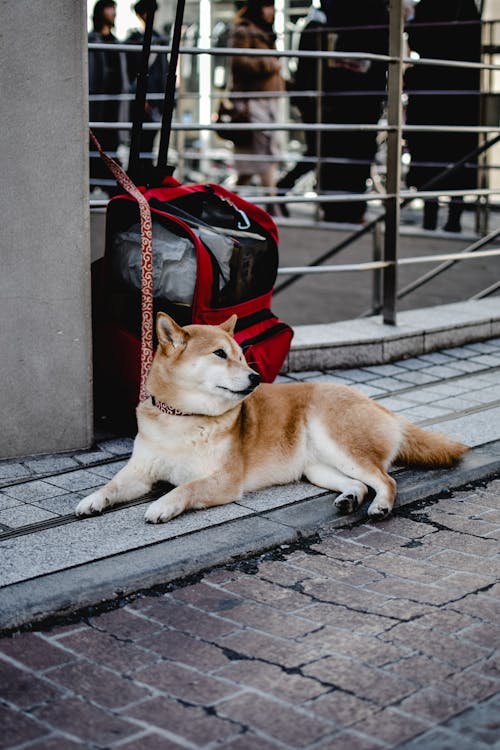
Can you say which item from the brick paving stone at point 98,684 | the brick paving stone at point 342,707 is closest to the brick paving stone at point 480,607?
the brick paving stone at point 342,707

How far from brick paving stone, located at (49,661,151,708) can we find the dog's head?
1.44 meters

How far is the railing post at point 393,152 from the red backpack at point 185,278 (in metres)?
1.65

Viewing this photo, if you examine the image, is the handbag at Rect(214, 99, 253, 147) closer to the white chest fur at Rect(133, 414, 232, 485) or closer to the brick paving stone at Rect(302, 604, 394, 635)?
the white chest fur at Rect(133, 414, 232, 485)

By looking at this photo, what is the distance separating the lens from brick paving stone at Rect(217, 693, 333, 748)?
269cm

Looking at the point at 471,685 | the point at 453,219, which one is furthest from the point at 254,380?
the point at 453,219

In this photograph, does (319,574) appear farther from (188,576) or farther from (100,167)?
(100,167)

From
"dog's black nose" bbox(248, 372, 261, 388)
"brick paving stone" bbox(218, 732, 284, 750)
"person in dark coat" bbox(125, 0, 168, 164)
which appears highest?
"person in dark coat" bbox(125, 0, 168, 164)

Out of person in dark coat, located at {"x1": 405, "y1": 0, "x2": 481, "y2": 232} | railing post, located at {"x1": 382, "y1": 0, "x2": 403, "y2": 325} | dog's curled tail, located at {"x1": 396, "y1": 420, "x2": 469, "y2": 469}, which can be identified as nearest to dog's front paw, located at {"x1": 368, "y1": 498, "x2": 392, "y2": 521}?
dog's curled tail, located at {"x1": 396, "y1": 420, "x2": 469, "y2": 469}

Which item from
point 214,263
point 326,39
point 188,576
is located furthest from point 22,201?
point 326,39

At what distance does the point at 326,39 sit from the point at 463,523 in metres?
8.67

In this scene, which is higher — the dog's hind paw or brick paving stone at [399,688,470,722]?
the dog's hind paw

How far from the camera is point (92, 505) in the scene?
13.5 feet

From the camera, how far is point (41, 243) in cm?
473

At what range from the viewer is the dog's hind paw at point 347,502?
13.9 ft
